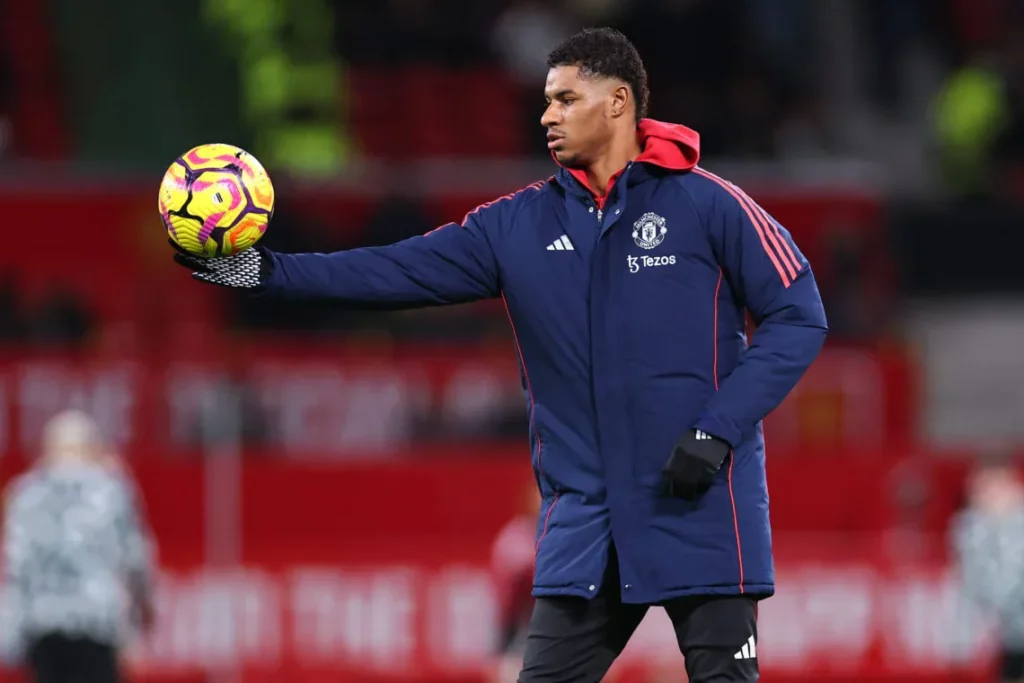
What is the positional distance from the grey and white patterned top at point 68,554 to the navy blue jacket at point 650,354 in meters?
4.81

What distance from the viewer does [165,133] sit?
17.6 meters

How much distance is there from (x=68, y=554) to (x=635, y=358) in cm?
541

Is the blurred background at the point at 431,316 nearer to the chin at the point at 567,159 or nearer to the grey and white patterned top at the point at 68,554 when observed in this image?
the grey and white patterned top at the point at 68,554

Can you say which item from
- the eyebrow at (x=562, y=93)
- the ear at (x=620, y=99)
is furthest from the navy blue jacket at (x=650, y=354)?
the eyebrow at (x=562, y=93)

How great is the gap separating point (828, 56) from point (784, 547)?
26.8 ft

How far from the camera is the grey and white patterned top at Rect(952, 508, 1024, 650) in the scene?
11.4 metres

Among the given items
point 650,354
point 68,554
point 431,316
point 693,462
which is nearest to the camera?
point 693,462

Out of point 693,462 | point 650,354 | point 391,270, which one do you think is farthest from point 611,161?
point 693,462

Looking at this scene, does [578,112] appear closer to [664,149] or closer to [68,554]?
[664,149]

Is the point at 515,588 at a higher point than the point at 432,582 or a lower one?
higher

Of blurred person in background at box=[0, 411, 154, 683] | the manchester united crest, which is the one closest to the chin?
the manchester united crest

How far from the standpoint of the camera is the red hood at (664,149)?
5.03m

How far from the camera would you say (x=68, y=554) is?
9.55m

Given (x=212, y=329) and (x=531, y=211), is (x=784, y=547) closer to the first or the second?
(x=212, y=329)
